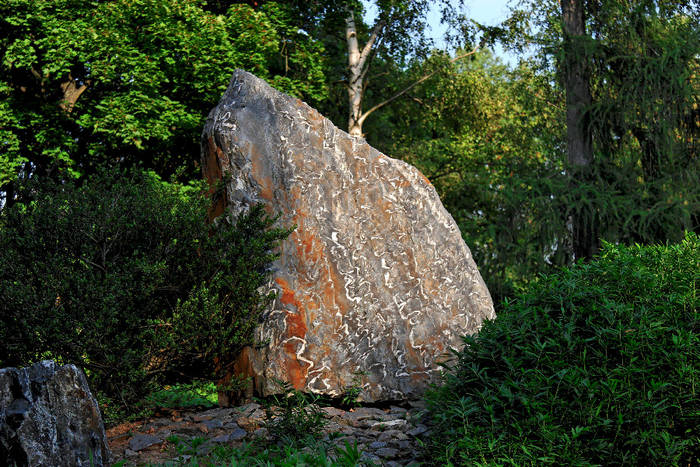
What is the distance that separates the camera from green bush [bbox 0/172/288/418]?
462 cm

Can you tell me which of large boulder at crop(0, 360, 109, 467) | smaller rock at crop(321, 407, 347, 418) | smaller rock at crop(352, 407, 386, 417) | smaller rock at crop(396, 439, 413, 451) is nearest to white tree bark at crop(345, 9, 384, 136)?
smaller rock at crop(352, 407, 386, 417)

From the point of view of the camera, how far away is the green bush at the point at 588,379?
3.48m

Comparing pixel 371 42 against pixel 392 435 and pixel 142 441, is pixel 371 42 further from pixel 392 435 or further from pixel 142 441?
pixel 142 441

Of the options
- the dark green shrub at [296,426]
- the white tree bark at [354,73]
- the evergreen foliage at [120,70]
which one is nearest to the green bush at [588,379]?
the dark green shrub at [296,426]

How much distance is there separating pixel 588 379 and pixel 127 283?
3345mm

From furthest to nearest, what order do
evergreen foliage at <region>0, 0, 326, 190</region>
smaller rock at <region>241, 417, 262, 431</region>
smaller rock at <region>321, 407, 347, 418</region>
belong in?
evergreen foliage at <region>0, 0, 326, 190</region>, smaller rock at <region>321, 407, 347, 418</region>, smaller rock at <region>241, 417, 262, 431</region>

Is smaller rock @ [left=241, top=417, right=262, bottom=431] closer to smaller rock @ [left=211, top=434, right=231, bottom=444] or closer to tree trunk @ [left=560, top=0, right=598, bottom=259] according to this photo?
smaller rock @ [left=211, top=434, right=231, bottom=444]

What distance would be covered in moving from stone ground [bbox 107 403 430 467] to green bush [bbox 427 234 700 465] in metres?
0.43

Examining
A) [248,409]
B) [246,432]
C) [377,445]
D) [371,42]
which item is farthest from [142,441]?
[371,42]

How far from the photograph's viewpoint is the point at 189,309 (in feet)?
16.0

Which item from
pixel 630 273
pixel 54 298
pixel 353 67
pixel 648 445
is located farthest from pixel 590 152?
pixel 54 298

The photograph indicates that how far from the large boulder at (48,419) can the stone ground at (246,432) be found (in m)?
0.57

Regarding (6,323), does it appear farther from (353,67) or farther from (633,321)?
(353,67)

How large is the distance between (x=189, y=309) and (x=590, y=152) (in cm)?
819
